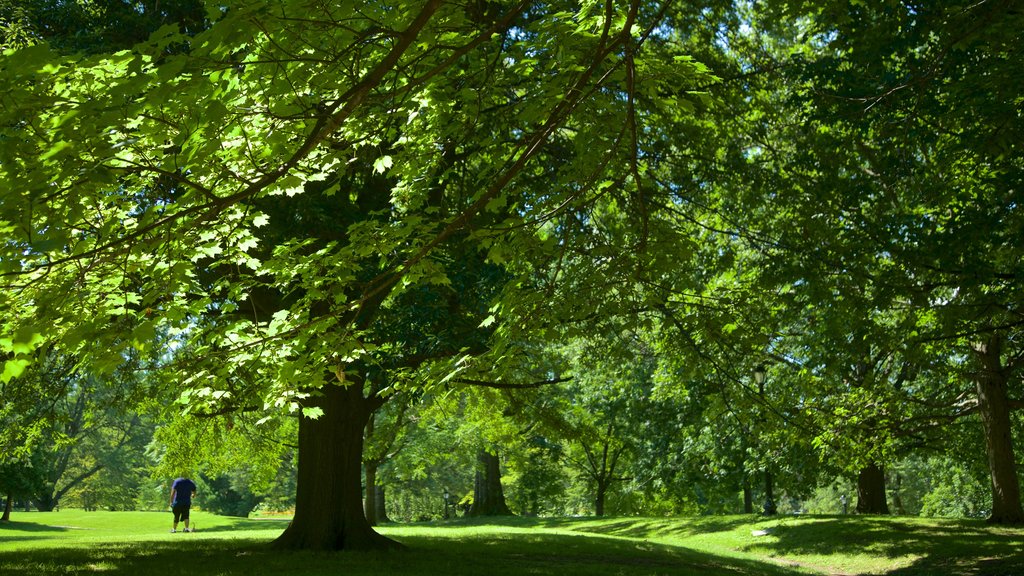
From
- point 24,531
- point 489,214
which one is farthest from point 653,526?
point 24,531

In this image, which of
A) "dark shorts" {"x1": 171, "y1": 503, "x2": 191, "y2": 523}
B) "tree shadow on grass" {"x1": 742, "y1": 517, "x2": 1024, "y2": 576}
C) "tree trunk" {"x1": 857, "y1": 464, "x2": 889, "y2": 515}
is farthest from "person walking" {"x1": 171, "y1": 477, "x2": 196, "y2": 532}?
"tree trunk" {"x1": 857, "y1": 464, "x2": 889, "y2": 515}

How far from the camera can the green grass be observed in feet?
34.4

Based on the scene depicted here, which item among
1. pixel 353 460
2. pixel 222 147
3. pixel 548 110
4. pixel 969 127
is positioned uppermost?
pixel 969 127

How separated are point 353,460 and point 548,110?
9.49 meters

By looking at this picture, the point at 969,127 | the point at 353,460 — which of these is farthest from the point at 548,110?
the point at 353,460

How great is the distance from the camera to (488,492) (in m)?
29.8

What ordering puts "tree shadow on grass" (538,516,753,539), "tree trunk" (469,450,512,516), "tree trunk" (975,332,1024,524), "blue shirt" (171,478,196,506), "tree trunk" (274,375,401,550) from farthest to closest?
"tree trunk" (469,450,512,516)
"tree shadow on grass" (538,516,753,539)
"blue shirt" (171,478,196,506)
"tree trunk" (975,332,1024,524)
"tree trunk" (274,375,401,550)

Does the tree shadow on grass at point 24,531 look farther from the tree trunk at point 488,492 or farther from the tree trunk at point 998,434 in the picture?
the tree trunk at point 998,434

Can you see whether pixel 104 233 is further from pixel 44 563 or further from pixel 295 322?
pixel 44 563

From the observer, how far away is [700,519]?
936 inches

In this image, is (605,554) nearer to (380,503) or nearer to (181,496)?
(181,496)

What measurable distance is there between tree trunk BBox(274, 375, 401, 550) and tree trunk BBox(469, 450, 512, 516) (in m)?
16.6

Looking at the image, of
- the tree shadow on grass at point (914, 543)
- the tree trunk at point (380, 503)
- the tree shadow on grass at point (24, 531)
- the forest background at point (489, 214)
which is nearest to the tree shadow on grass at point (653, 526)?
the forest background at point (489, 214)

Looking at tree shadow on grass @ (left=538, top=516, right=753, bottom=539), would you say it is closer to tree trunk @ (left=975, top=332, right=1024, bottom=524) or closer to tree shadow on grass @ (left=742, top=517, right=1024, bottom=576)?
tree shadow on grass @ (left=742, top=517, right=1024, bottom=576)
